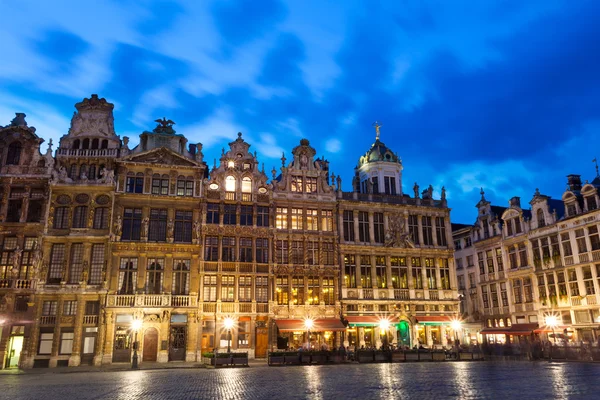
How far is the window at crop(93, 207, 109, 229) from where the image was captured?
42906 mm

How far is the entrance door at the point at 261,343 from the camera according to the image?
144 feet

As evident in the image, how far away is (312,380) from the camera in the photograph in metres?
22.7

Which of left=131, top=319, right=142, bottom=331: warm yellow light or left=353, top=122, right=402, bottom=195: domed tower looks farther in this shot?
left=353, top=122, right=402, bottom=195: domed tower

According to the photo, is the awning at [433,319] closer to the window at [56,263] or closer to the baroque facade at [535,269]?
the baroque facade at [535,269]

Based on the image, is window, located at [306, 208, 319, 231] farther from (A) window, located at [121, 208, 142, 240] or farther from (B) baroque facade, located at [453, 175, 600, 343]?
(B) baroque facade, located at [453, 175, 600, 343]

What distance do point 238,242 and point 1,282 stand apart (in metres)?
19.3

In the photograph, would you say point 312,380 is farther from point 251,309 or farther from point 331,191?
point 331,191

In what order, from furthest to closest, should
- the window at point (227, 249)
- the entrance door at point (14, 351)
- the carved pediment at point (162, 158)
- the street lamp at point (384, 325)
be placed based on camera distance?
the street lamp at point (384, 325) → the window at point (227, 249) → the carved pediment at point (162, 158) → the entrance door at point (14, 351)

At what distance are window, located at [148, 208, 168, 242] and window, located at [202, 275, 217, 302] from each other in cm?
516

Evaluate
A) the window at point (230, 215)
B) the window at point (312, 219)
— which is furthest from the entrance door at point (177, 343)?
the window at point (312, 219)

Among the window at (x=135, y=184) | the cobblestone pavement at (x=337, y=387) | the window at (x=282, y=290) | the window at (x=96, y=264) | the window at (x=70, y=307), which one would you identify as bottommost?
the cobblestone pavement at (x=337, y=387)

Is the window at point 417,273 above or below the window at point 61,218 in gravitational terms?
below

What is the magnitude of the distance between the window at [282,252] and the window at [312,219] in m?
3.04

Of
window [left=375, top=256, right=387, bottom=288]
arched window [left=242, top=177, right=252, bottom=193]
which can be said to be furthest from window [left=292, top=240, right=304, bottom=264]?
window [left=375, top=256, right=387, bottom=288]
